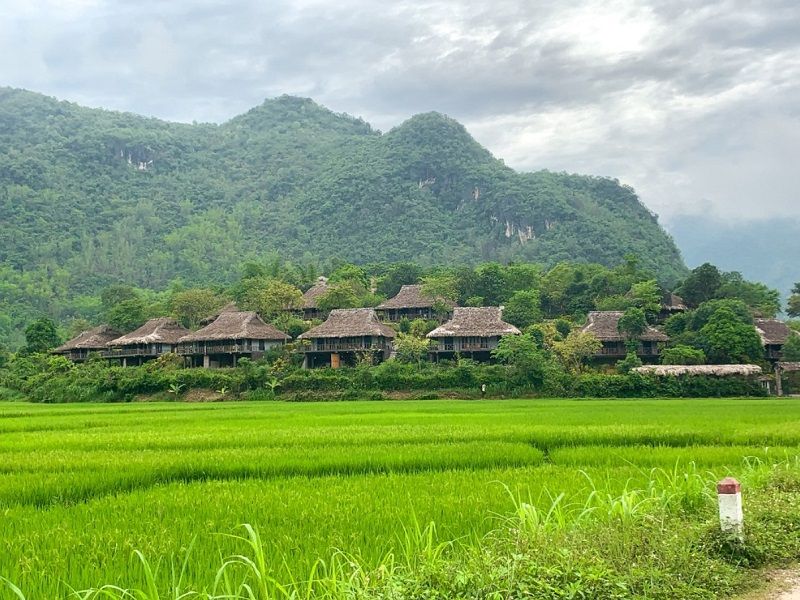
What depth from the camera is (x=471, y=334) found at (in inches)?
1580

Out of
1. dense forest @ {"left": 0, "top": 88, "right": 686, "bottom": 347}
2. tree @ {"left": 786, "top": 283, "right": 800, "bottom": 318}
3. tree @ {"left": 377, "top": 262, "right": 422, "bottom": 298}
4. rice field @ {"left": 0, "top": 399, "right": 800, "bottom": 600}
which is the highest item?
dense forest @ {"left": 0, "top": 88, "right": 686, "bottom": 347}

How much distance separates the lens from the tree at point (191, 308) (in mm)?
49656

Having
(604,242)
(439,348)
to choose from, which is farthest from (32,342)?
(604,242)

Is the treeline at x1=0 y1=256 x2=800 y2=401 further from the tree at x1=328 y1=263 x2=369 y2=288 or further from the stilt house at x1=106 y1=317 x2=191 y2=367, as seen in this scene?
the stilt house at x1=106 y1=317 x2=191 y2=367

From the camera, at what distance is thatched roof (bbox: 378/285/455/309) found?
4844cm

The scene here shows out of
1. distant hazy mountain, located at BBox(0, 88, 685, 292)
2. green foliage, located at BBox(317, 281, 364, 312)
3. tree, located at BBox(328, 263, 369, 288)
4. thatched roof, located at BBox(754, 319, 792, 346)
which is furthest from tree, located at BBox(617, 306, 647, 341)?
distant hazy mountain, located at BBox(0, 88, 685, 292)

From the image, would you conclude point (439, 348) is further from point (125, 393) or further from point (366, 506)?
point (366, 506)

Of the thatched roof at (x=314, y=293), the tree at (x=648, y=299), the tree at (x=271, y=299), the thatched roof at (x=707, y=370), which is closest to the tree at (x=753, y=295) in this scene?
the tree at (x=648, y=299)

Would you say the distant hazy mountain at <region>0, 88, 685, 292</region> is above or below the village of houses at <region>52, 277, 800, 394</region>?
above

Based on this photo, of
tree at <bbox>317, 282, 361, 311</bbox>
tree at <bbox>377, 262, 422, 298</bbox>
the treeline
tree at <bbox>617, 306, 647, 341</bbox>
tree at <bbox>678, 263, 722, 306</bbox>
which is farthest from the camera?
tree at <bbox>377, 262, 422, 298</bbox>

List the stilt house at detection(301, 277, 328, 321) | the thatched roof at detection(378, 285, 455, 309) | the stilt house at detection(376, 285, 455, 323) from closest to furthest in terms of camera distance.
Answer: the thatched roof at detection(378, 285, 455, 309) → the stilt house at detection(376, 285, 455, 323) → the stilt house at detection(301, 277, 328, 321)

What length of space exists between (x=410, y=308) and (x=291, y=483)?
41.7 meters

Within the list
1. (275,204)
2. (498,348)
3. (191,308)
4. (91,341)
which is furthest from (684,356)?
(275,204)

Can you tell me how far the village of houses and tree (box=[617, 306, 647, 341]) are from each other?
0.44 meters
